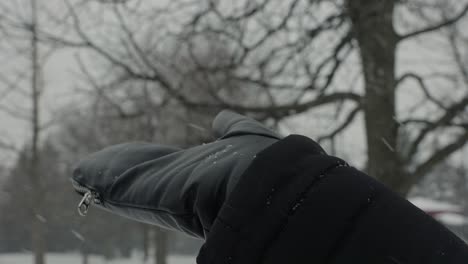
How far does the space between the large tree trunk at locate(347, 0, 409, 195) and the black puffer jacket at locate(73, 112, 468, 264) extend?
4.56 m

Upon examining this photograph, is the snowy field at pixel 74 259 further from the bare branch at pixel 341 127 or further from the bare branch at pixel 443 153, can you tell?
the bare branch at pixel 443 153

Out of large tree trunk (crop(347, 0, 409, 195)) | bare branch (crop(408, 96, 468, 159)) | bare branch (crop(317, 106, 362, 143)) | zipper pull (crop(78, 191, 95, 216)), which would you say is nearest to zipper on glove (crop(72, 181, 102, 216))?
zipper pull (crop(78, 191, 95, 216))

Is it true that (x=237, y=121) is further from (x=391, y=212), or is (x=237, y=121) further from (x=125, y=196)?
(x=391, y=212)

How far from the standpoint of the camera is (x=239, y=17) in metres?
5.81

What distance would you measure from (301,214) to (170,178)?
1.06 feet

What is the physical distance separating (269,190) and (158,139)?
1021 cm

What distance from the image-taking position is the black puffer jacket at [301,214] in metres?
0.81

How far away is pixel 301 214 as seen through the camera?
86cm

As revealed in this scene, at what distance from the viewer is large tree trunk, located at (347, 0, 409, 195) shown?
5.36 metres

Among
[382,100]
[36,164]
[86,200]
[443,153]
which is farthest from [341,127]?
[36,164]

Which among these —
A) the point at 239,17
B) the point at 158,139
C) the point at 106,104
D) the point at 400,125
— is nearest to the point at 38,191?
the point at 158,139

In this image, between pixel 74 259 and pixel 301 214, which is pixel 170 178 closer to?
pixel 301 214

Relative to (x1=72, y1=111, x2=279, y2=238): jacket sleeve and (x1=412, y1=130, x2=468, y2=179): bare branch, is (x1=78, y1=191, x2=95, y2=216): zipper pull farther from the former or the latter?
(x1=412, y1=130, x2=468, y2=179): bare branch

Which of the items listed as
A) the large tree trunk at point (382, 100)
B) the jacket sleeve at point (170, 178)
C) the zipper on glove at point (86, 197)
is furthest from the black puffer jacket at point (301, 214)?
the large tree trunk at point (382, 100)
